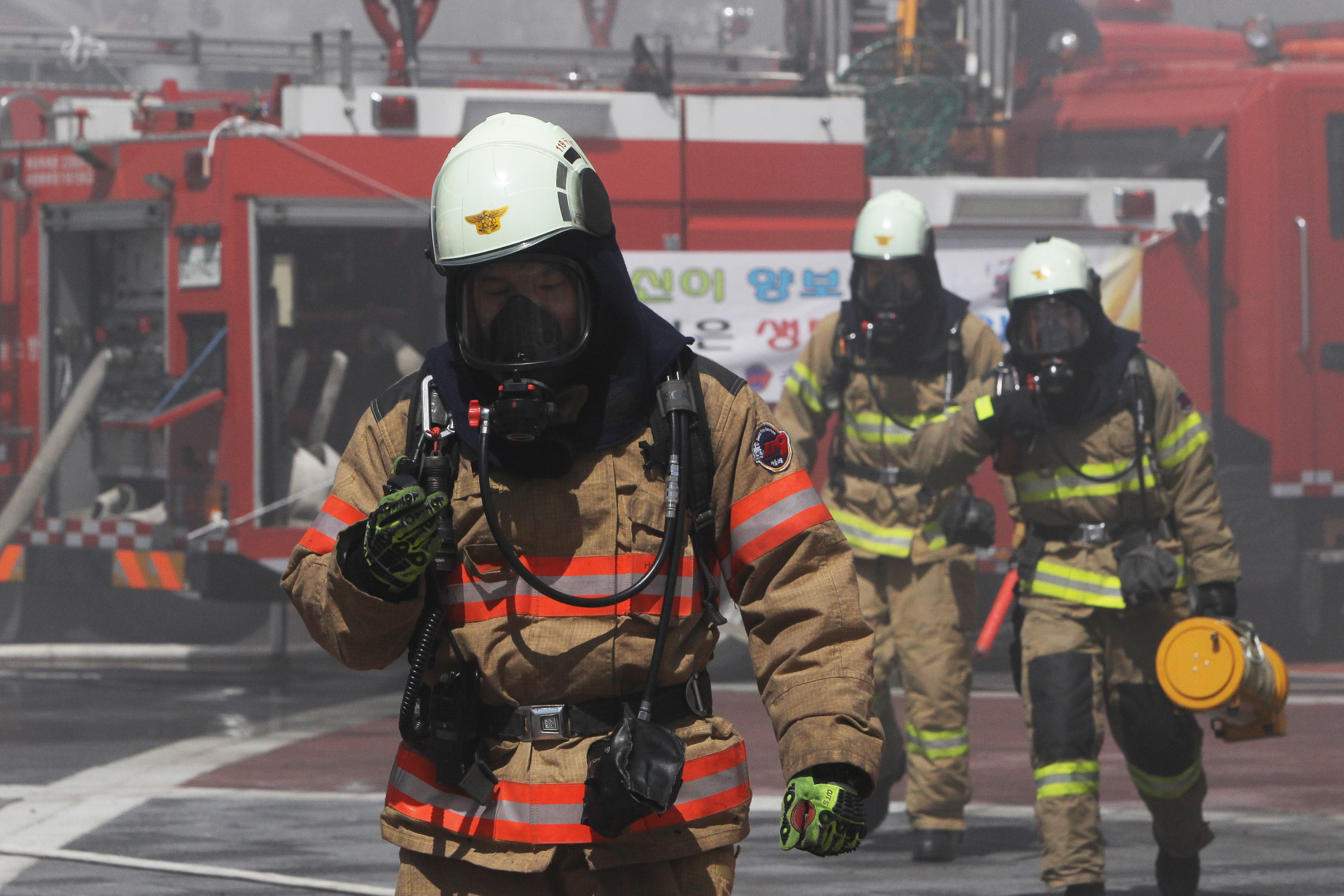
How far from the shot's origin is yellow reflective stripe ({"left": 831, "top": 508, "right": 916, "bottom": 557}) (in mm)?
6496

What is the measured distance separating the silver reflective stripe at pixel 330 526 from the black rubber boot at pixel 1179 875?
3.14m

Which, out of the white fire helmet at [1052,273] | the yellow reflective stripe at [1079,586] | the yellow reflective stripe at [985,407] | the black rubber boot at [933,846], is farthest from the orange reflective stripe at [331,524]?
the black rubber boot at [933,846]

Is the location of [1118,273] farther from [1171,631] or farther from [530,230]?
[530,230]

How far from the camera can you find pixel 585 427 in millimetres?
2836

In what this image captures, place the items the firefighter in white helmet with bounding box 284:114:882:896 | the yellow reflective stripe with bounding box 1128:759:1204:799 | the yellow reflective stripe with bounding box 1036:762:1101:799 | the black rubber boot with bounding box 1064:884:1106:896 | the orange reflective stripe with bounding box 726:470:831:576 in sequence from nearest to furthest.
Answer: the firefighter in white helmet with bounding box 284:114:882:896 < the orange reflective stripe with bounding box 726:470:831:576 < the black rubber boot with bounding box 1064:884:1106:896 < the yellow reflective stripe with bounding box 1036:762:1101:799 < the yellow reflective stripe with bounding box 1128:759:1204:799

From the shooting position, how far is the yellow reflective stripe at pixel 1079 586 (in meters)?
5.44

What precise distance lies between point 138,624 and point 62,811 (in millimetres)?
4541

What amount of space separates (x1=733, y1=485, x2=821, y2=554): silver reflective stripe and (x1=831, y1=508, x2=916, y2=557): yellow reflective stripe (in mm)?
3613

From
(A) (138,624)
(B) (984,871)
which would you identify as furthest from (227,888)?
(A) (138,624)

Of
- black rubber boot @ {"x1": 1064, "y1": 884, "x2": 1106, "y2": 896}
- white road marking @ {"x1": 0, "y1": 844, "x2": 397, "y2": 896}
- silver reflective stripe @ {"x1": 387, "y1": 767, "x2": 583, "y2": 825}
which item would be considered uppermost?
silver reflective stripe @ {"x1": 387, "y1": 767, "x2": 583, "y2": 825}

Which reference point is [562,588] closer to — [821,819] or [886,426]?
[821,819]

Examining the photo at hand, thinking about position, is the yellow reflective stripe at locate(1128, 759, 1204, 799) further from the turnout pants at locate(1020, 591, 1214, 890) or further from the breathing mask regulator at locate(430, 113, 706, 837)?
the breathing mask regulator at locate(430, 113, 706, 837)

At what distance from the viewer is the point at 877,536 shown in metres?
6.56

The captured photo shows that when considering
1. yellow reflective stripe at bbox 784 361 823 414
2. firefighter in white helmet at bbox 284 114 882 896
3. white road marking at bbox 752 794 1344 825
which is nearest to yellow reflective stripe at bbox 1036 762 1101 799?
white road marking at bbox 752 794 1344 825
